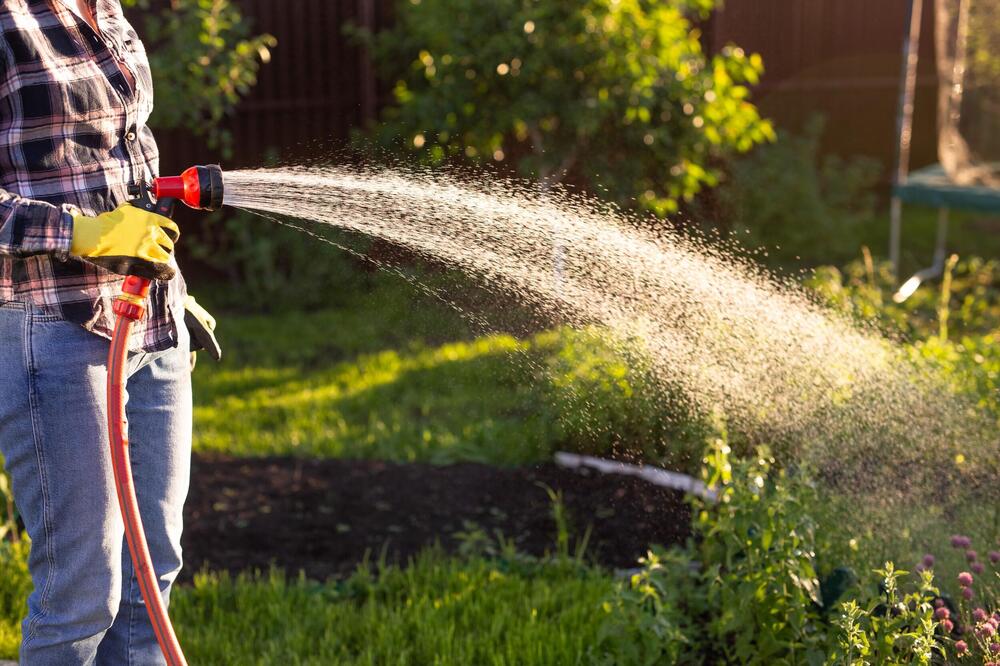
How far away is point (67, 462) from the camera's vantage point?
1.76 metres

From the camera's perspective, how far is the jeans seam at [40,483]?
1.72m

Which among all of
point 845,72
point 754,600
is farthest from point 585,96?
point 845,72

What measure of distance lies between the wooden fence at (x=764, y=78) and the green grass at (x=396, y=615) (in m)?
3.80

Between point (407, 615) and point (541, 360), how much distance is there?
148 cm

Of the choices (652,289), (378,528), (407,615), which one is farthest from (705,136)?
(407,615)

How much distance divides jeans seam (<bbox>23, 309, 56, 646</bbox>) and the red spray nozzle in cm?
29

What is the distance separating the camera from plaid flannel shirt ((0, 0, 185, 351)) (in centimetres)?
165

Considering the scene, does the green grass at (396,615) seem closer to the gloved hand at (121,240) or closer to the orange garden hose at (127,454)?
the orange garden hose at (127,454)

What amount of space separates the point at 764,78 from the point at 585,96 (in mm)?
3853

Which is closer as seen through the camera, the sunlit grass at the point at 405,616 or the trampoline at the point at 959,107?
the sunlit grass at the point at 405,616

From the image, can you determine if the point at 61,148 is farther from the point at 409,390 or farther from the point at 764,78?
the point at 764,78

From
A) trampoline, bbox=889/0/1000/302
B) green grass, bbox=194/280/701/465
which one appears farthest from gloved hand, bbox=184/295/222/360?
trampoline, bbox=889/0/1000/302

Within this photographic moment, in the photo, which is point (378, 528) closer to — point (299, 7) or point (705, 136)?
point (705, 136)

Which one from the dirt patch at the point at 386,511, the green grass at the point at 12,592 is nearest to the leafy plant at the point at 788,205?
the dirt patch at the point at 386,511
